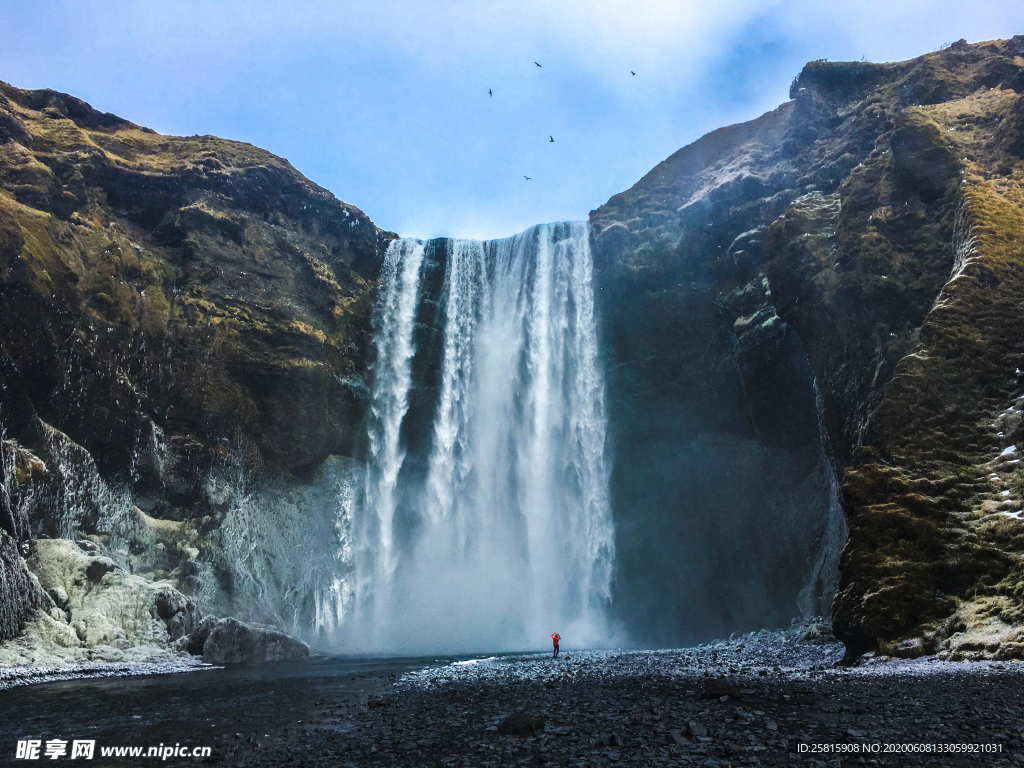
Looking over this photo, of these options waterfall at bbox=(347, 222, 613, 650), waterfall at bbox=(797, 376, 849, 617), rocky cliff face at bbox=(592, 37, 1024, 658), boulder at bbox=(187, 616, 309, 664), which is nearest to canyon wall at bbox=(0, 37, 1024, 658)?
rocky cliff face at bbox=(592, 37, 1024, 658)

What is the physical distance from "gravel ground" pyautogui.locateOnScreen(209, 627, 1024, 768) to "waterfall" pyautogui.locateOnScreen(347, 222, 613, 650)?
32.3 metres

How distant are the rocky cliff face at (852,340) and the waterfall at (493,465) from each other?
3712 millimetres

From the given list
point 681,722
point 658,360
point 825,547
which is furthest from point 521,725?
point 658,360

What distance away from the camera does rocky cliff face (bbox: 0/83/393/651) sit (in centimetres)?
3881

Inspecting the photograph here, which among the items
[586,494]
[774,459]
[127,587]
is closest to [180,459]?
[127,587]

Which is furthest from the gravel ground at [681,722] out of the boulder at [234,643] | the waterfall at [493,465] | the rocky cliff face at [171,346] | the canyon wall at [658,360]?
the waterfall at [493,465]

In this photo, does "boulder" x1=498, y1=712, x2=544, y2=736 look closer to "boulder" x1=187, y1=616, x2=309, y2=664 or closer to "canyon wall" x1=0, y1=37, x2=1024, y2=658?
"canyon wall" x1=0, y1=37, x2=1024, y2=658

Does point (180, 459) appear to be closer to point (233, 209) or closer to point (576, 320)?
point (233, 209)

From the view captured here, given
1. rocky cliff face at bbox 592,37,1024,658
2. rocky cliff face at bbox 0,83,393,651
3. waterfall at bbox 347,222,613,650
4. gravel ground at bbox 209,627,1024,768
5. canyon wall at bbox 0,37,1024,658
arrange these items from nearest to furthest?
gravel ground at bbox 209,627,1024,768, rocky cliff face at bbox 592,37,1024,658, canyon wall at bbox 0,37,1024,658, rocky cliff face at bbox 0,83,393,651, waterfall at bbox 347,222,613,650

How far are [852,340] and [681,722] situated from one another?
95.5ft

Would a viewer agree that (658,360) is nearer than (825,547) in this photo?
No

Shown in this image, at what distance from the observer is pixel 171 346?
48.6 m

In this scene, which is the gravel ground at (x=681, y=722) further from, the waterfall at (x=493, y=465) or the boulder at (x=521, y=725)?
the waterfall at (x=493, y=465)

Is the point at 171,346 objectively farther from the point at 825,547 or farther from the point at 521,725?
the point at 825,547
